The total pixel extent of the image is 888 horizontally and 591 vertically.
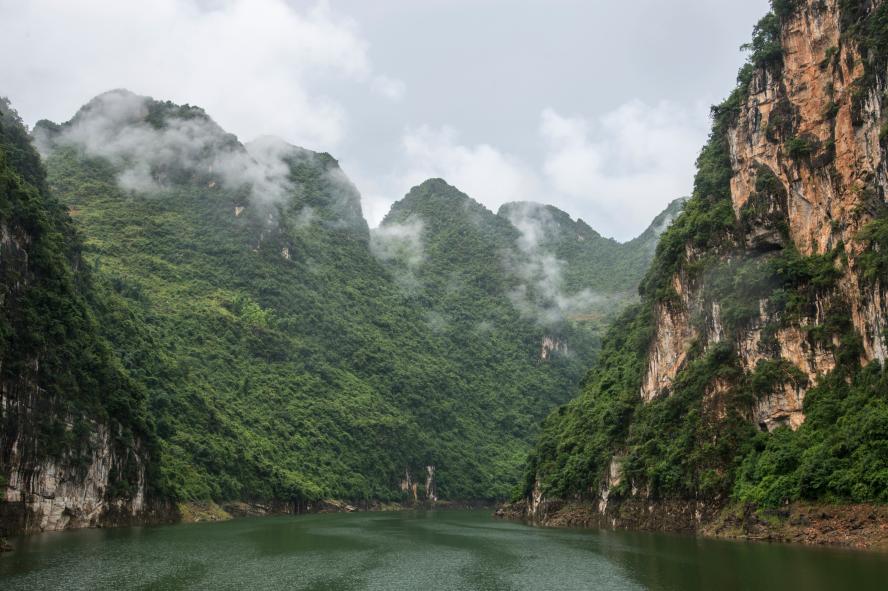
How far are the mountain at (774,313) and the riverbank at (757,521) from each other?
0.21m

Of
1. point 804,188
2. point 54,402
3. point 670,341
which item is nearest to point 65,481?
point 54,402

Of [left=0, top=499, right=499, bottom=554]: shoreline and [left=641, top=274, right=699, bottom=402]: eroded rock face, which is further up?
[left=641, top=274, right=699, bottom=402]: eroded rock face

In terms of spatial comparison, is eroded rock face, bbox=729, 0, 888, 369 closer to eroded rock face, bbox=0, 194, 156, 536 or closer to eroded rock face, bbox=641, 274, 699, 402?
eroded rock face, bbox=641, 274, 699, 402

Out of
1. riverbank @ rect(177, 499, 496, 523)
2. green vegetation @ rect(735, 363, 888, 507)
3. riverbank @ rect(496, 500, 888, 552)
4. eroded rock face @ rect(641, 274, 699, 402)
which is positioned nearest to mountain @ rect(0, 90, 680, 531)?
riverbank @ rect(177, 499, 496, 523)

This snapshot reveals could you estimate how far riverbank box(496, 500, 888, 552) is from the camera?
41.7 m

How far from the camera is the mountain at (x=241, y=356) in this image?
→ 9075 cm

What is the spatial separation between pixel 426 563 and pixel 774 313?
31670mm

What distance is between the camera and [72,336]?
67500 millimetres

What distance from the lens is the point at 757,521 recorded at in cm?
5012

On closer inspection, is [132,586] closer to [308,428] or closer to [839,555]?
[839,555]

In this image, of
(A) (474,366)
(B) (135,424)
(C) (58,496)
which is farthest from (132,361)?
(A) (474,366)

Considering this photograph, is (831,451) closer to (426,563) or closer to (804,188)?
(804,188)

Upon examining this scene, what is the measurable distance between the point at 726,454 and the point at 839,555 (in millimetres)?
18198

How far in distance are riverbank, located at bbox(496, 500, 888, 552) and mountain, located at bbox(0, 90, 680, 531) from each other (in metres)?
44.9
